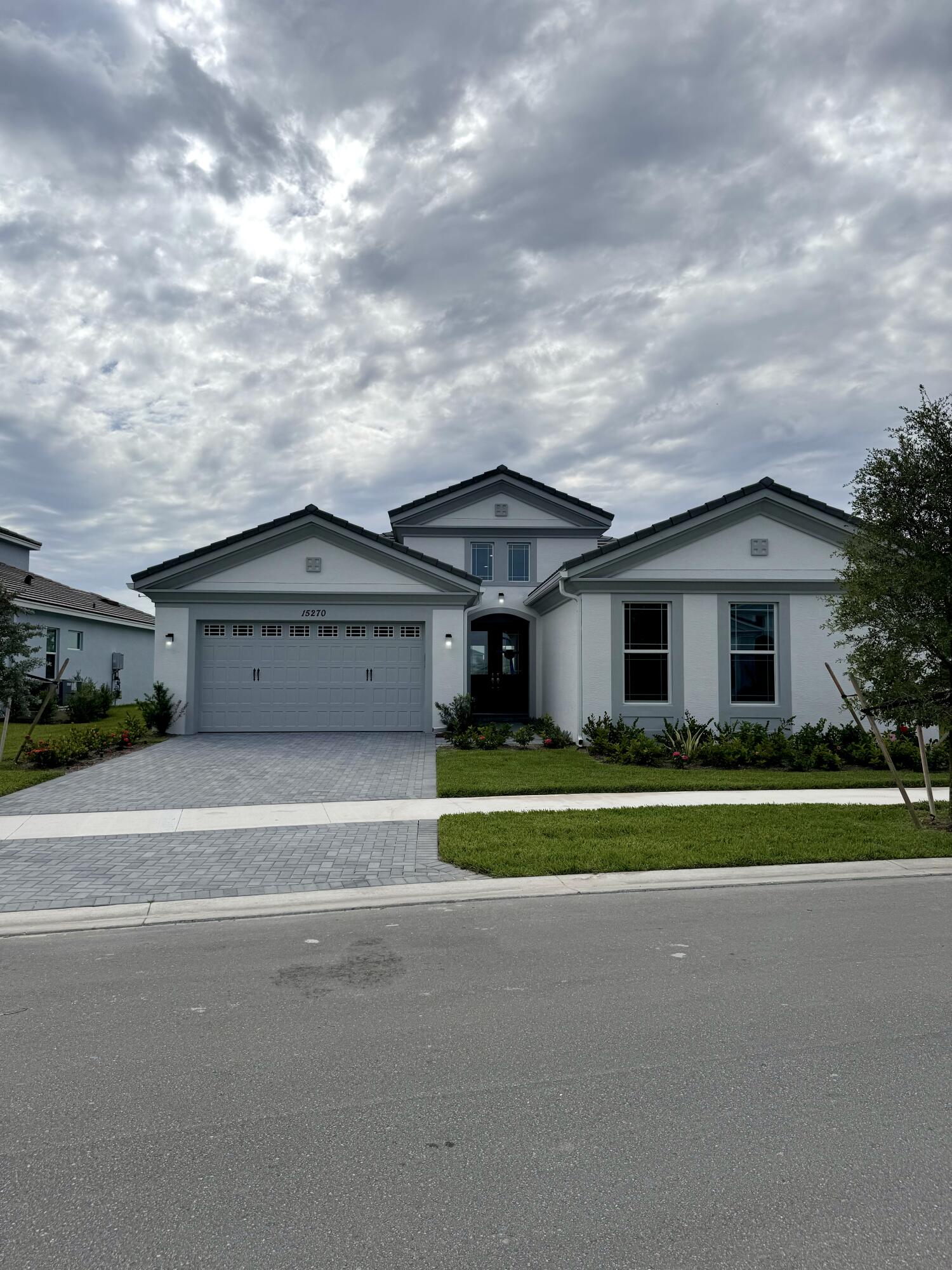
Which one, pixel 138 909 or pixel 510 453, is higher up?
pixel 510 453

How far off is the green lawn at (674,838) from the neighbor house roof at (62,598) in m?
17.9

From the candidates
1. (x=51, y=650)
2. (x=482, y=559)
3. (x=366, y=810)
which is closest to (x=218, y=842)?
(x=366, y=810)

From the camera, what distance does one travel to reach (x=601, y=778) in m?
12.9

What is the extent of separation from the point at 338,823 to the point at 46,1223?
7.11 m

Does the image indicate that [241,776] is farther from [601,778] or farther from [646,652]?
[646,652]

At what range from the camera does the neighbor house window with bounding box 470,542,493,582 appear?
82.3 ft

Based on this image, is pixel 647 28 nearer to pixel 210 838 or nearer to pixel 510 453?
pixel 210 838

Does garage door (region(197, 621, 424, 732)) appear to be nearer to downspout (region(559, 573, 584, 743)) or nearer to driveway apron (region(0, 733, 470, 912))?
driveway apron (region(0, 733, 470, 912))

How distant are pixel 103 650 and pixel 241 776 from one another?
17.6 meters

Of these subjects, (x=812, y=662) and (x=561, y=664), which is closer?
(x=812, y=662)

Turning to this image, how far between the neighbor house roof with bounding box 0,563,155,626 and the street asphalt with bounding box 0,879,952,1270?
2016 cm

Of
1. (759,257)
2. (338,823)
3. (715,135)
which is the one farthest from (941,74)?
(338,823)

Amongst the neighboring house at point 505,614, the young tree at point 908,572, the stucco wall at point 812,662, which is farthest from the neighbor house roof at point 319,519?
the young tree at point 908,572

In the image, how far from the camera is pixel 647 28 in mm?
10594
